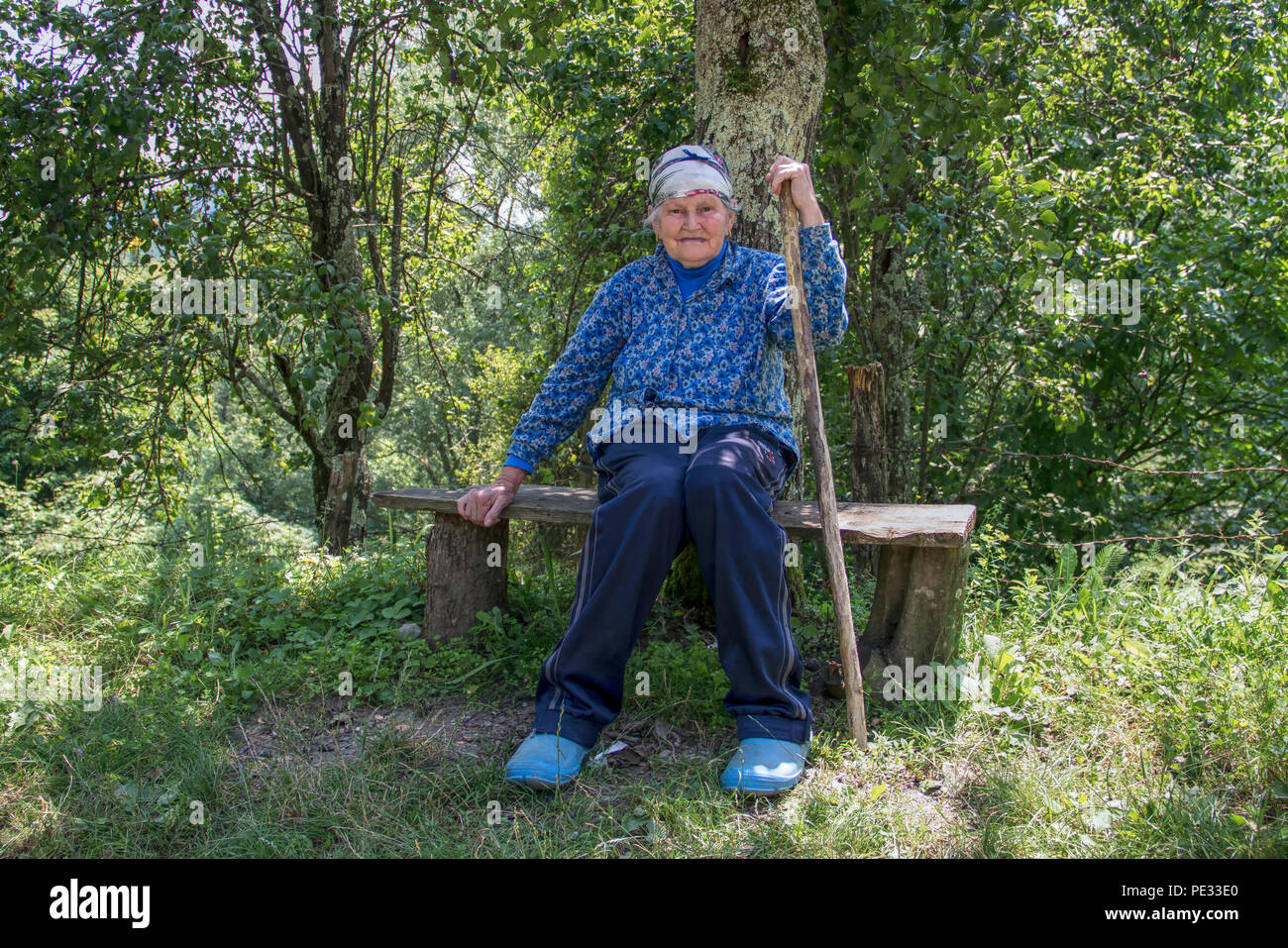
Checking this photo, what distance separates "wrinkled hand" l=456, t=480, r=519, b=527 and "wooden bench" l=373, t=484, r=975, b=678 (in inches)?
2.0

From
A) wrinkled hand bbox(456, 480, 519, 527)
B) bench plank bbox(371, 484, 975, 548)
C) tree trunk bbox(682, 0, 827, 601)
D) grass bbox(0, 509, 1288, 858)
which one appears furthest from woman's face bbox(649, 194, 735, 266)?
grass bbox(0, 509, 1288, 858)

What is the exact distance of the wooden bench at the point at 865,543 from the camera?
2.89 m

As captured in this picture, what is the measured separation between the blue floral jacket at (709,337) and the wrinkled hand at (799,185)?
0.16 feet

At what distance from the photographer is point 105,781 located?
8.43ft

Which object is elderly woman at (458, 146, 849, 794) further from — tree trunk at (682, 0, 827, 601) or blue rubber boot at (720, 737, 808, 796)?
tree trunk at (682, 0, 827, 601)

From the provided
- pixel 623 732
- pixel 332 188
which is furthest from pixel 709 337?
pixel 332 188

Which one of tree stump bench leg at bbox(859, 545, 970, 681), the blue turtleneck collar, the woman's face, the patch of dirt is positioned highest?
the woman's face

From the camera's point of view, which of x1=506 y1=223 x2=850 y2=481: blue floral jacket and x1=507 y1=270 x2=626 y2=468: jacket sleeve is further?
x1=507 y1=270 x2=626 y2=468: jacket sleeve

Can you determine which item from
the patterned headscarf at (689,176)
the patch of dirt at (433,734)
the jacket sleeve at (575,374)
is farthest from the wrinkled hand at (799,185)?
the patch of dirt at (433,734)

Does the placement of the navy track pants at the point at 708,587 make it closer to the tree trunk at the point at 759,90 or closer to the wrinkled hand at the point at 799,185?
the wrinkled hand at the point at 799,185

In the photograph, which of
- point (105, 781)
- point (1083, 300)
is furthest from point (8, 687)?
point (1083, 300)

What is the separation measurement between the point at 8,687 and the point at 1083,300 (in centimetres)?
616

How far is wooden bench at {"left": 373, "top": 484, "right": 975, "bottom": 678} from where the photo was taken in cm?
289

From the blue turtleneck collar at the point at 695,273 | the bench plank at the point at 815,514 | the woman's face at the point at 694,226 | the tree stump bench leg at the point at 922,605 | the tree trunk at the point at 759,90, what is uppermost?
the tree trunk at the point at 759,90
